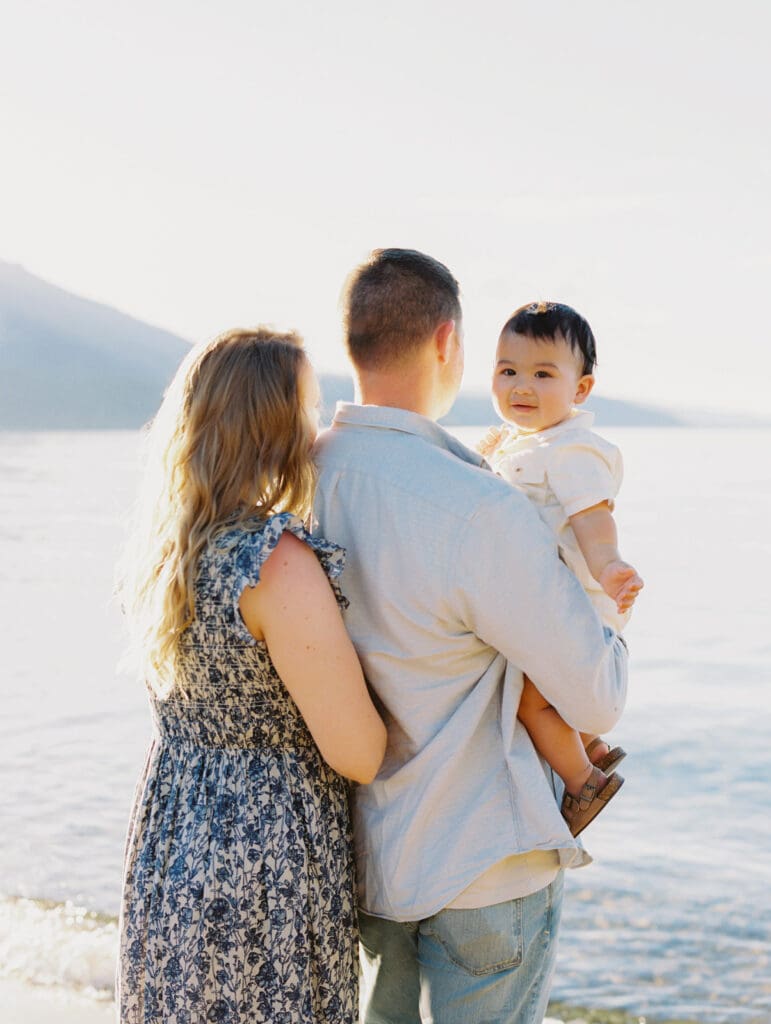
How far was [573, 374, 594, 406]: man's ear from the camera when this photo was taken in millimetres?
2359

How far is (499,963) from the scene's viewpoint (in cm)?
183

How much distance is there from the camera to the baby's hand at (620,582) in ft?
6.40

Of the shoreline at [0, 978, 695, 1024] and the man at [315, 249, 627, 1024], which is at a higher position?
the man at [315, 249, 627, 1024]

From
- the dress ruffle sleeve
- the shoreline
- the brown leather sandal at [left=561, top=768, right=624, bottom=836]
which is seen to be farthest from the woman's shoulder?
the shoreline

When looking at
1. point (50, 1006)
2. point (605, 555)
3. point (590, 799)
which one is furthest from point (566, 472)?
point (50, 1006)

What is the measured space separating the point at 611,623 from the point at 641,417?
167 m

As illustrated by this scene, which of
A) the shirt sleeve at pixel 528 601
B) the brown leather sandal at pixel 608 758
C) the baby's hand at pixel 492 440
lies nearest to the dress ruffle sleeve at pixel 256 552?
the shirt sleeve at pixel 528 601

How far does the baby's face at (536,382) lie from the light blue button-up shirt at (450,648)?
1.42ft

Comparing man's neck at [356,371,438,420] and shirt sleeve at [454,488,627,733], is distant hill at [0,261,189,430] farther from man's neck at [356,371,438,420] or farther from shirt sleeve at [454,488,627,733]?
shirt sleeve at [454,488,627,733]

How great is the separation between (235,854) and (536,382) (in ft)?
3.45

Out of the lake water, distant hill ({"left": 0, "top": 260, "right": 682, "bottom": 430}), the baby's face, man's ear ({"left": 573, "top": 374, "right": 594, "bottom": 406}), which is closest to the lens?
the baby's face

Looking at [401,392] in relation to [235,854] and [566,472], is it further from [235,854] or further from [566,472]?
[235,854]

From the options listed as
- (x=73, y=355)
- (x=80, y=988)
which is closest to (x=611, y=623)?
(x=80, y=988)

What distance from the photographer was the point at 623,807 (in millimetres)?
6031
